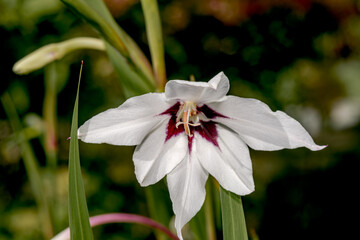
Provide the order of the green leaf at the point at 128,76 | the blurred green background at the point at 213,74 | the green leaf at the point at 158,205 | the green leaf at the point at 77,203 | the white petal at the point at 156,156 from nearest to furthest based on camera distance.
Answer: the green leaf at the point at 77,203 → the white petal at the point at 156,156 → the green leaf at the point at 128,76 → the green leaf at the point at 158,205 → the blurred green background at the point at 213,74

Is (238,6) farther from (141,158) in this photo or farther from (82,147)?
(141,158)

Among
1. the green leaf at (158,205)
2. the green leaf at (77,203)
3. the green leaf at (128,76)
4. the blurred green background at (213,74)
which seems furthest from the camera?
the blurred green background at (213,74)

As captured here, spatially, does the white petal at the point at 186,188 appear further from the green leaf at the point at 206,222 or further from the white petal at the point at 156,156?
the green leaf at the point at 206,222

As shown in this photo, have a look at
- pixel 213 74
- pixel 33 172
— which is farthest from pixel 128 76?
pixel 213 74

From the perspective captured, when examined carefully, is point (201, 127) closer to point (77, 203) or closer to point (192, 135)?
point (192, 135)

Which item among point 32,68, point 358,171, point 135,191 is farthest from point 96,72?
point 358,171

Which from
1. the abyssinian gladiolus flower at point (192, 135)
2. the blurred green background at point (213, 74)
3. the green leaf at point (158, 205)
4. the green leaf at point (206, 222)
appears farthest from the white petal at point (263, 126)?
the blurred green background at point (213, 74)
